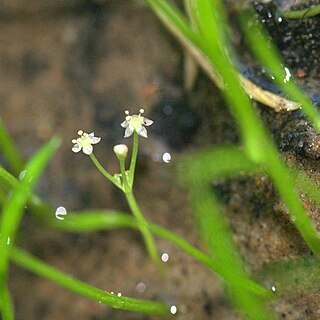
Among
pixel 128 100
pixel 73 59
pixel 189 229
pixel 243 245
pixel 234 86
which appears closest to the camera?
pixel 234 86

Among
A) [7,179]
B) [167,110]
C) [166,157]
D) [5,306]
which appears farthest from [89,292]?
[167,110]

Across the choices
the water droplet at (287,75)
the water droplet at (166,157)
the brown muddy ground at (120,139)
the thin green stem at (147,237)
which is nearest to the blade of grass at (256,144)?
the brown muddy ground at (120,139)

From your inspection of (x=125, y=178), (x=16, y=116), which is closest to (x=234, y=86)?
(x=125, y=178)

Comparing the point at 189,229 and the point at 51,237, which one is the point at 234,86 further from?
the point at 51,237

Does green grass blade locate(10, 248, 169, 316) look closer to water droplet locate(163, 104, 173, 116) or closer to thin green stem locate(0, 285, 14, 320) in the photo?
thin green stem locate(0, 285, 14, 320)

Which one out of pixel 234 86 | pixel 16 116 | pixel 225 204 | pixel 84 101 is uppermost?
pixel 234 86

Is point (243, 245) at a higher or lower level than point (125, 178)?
lower

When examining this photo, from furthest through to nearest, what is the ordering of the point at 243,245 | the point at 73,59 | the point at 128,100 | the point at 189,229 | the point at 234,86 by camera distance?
the point at 73,59
the point at 128,100
the point at 189,229
the point at 243,245
the point at 234,86
